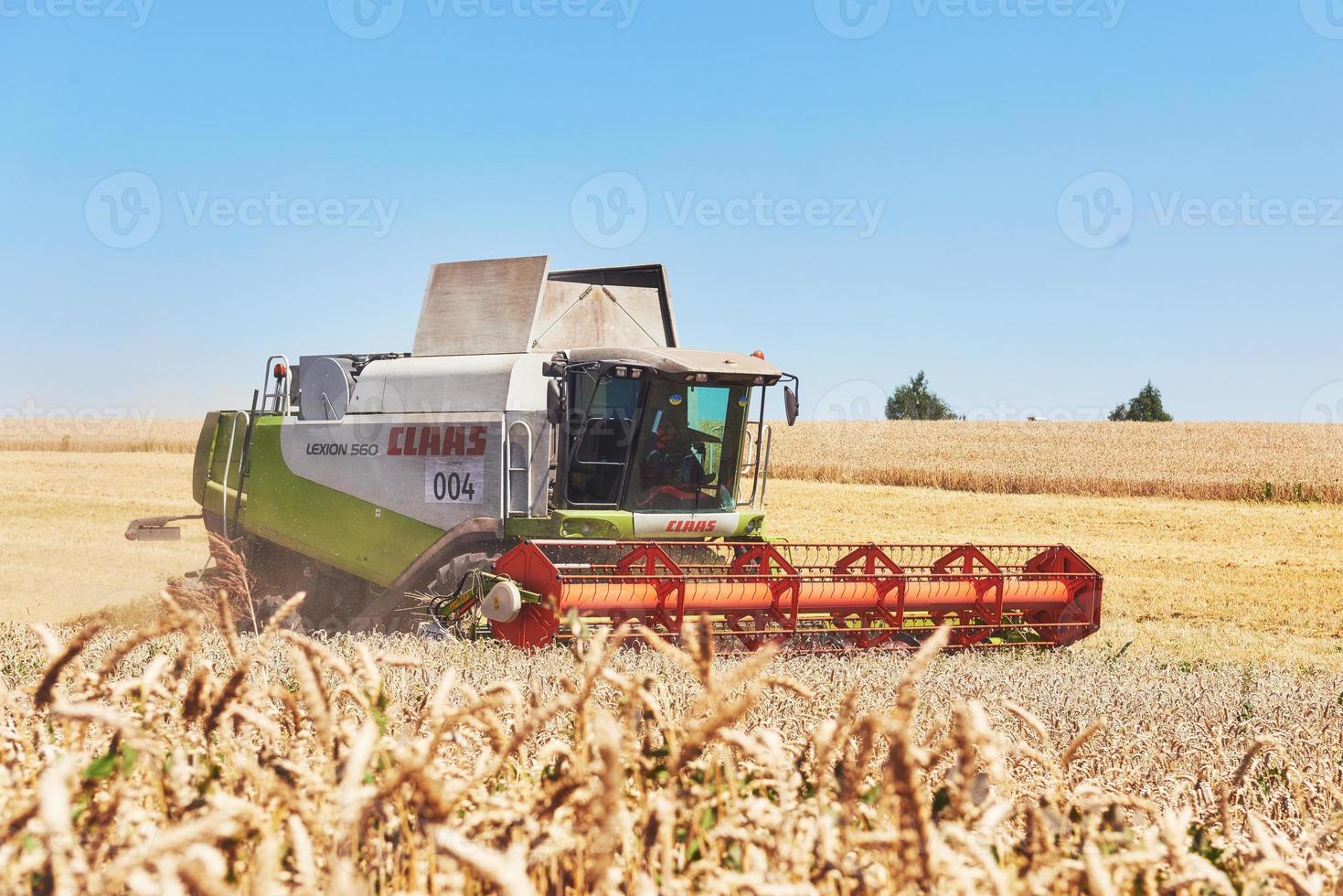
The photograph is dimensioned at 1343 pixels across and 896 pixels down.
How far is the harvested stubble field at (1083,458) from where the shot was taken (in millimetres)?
26391

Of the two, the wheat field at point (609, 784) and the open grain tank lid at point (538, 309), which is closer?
the wheat field at point (609, 784)

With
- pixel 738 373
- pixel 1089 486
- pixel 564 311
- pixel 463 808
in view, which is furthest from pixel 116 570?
pixel 1089 486

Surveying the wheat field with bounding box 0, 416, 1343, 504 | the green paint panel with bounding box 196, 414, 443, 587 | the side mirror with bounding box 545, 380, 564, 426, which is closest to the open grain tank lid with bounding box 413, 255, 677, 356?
the side mirror with bounding box 545, 380, 564, 426

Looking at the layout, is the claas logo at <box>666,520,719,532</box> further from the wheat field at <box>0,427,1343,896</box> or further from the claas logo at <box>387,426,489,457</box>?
the wheat field at <box>0,427,1343,896</box>

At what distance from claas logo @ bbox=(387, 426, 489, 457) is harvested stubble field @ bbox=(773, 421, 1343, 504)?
68.1 ft

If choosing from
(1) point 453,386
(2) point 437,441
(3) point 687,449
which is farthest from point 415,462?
(3) point 687,449

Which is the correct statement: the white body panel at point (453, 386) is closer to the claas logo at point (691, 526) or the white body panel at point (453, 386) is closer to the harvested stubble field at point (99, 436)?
the claas logo at point (691, 526)

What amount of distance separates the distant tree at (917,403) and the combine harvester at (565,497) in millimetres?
83596

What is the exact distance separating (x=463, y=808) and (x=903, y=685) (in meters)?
0.86

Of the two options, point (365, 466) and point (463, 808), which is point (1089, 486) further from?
point (463, 808)

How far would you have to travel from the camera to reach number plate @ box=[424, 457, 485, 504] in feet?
29.0

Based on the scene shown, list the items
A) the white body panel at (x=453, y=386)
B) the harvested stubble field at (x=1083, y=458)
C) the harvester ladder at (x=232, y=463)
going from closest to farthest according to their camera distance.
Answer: the white body panel at (x=453, y=386)
the harvester ladder at (x=232, y=463)
the harvested stubble field at (x=1083, y=458)

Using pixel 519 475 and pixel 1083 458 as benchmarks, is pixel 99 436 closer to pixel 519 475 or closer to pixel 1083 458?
pixel 1083 458

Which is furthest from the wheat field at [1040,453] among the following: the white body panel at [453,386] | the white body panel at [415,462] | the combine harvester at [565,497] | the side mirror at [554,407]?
the side mirror at [554,407]
